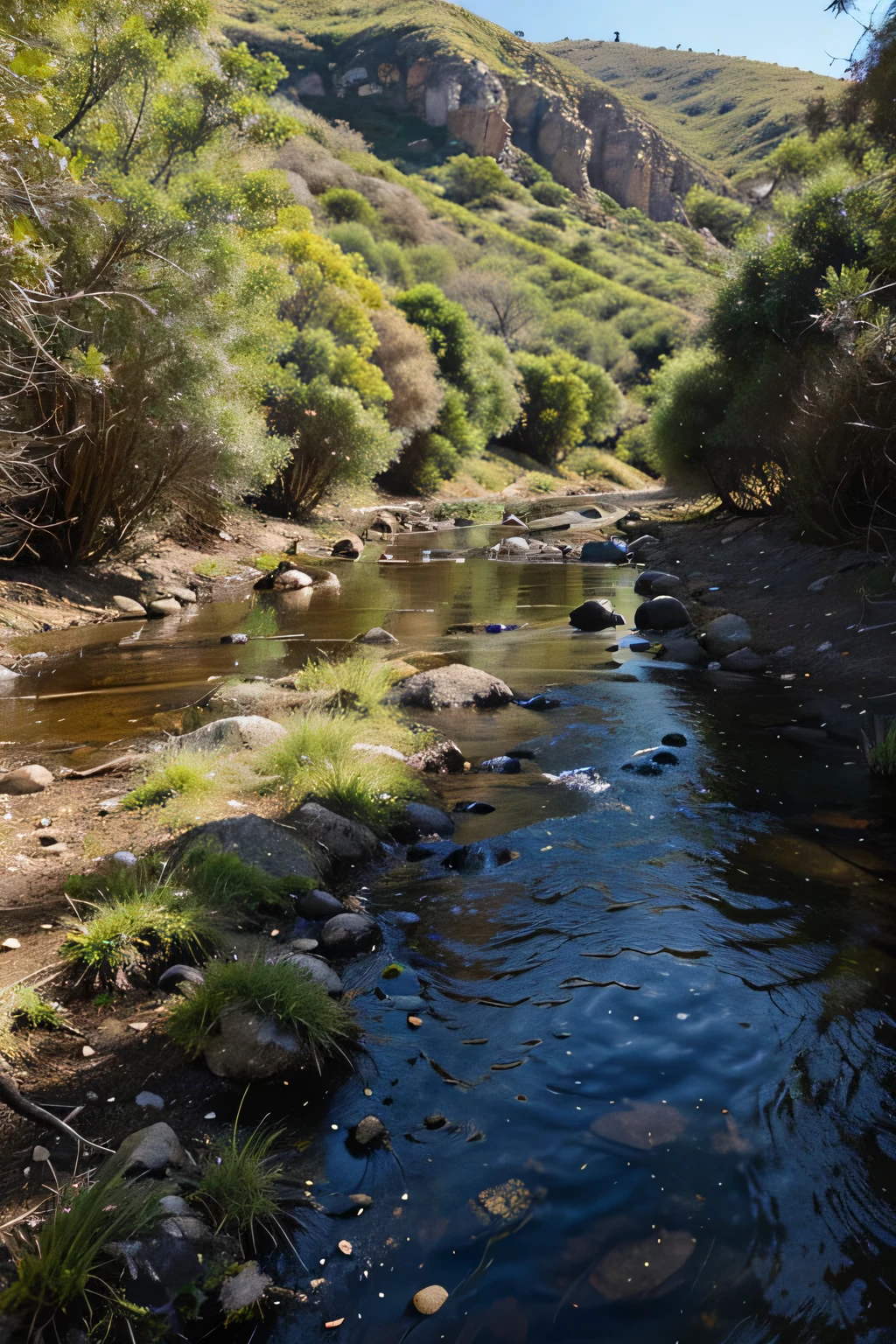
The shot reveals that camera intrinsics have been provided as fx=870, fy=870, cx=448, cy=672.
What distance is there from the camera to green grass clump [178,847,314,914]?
5824 millimetres

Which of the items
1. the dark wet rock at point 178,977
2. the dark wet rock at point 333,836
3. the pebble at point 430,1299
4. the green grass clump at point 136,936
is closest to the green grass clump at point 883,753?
the dark wet rock at point 333,836

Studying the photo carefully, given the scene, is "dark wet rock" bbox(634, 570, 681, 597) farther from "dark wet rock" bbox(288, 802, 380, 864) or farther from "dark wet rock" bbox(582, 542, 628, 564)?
"dark wet rock" bbox(288, 802, 380, 864)

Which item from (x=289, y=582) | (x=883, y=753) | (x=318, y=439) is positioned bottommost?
(x=289, y=582)

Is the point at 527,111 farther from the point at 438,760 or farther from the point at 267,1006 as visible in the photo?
the point at 267,1006

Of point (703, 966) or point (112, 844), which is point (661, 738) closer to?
point (703, 966)

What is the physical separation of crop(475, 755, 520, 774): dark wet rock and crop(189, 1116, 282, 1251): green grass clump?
5.40m

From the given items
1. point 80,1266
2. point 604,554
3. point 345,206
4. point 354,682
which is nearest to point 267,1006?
Result: point 80,1266

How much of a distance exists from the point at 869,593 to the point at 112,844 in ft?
34.7

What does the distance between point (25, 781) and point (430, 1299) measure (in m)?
6.07

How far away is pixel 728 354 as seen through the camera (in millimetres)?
23609

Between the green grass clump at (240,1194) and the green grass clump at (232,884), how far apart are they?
7.21ft

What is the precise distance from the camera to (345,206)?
6425 centimetres

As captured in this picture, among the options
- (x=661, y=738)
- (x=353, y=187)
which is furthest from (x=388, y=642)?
(x=353, y=187)

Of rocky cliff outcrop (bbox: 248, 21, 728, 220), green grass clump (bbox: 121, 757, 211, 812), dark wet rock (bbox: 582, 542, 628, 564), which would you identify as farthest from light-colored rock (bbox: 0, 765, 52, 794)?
rocky cliff outcrop (bbox: 248, 21, 728, 220)
